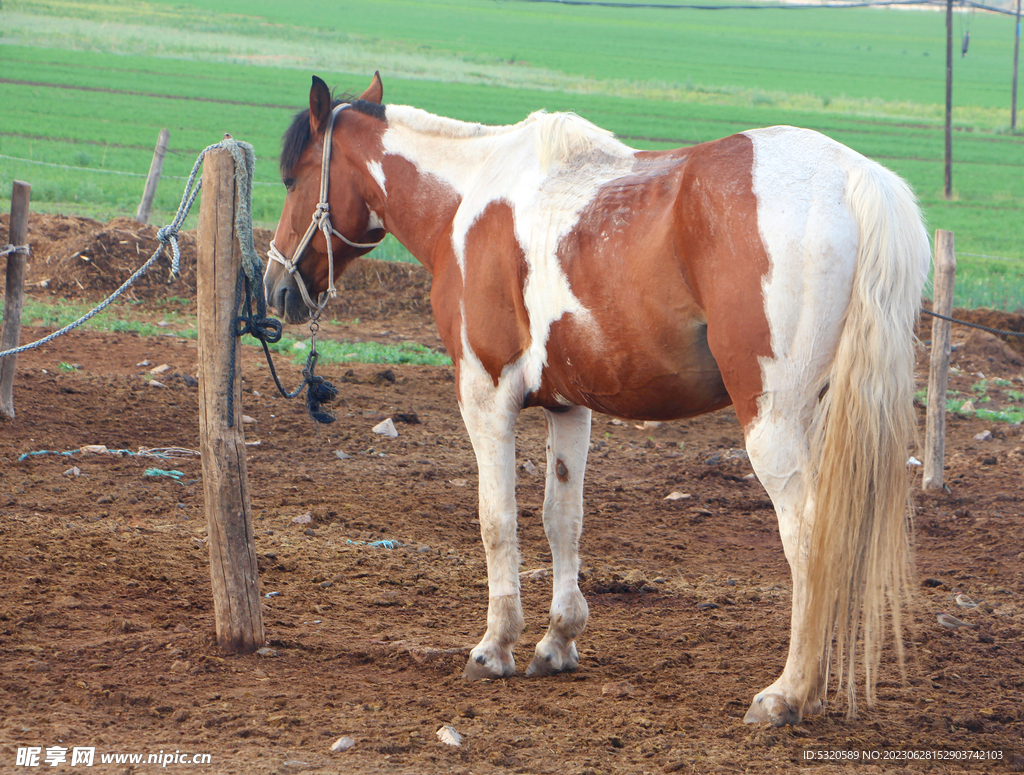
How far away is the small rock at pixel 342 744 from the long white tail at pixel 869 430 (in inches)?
64.5

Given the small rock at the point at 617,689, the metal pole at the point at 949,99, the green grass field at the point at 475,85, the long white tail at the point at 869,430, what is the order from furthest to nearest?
the metal pole at the point at 949,99, the green grass field at the point at 475,85, the small rock at the point at 617,689, the long white tail at the point at 869,430

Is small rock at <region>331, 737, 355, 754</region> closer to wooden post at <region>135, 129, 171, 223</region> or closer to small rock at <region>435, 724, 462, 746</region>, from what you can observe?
small rock at <region>435, 724, 462, 746</region>

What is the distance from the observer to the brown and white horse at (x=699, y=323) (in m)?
3.14

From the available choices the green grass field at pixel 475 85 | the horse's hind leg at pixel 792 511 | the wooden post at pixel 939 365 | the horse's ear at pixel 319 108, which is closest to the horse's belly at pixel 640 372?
the horse's hind leg at pixel 792 511

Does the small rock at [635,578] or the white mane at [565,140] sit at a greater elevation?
the white mane at [565,140]

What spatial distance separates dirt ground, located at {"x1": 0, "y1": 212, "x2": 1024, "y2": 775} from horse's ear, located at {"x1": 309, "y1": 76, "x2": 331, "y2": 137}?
2398mm

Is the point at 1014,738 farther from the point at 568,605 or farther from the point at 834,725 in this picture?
the point at 568,605

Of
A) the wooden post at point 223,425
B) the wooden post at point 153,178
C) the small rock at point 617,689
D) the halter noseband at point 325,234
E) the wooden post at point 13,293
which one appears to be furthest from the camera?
the wooden post at point 153,178

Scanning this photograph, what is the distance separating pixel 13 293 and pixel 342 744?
223 inches

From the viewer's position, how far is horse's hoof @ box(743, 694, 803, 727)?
134 inches

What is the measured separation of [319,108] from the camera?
450 cm

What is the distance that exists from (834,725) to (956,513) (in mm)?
3540

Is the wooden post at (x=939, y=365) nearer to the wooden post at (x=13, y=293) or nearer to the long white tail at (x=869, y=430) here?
the long white tail at (x=869, y=430)

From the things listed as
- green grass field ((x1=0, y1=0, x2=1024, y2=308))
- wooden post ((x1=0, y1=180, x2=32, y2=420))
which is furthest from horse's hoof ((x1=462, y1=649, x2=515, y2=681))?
green grass field ((x1=0, y1=0, x2=1024, y2=308))
